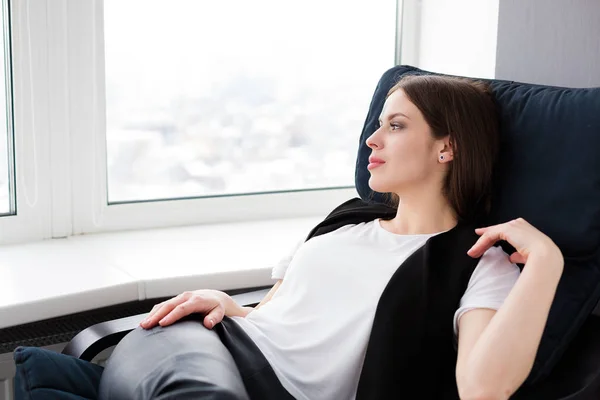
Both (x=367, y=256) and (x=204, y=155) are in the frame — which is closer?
(x=367, y=256)

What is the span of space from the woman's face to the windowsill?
51cm

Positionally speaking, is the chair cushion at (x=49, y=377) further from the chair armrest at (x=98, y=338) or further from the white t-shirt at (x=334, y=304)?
the white t-shirt at (x=334, y=304)

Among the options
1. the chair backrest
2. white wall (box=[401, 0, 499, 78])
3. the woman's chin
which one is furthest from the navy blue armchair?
white wall (box=[401, 0, 499, 78])

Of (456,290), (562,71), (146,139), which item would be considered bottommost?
(456,290)

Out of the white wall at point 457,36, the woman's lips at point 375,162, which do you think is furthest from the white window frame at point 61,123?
the white wall at point 457,36

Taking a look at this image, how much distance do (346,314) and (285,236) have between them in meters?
0.85

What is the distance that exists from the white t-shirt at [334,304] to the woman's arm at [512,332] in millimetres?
64

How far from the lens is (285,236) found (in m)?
2.37

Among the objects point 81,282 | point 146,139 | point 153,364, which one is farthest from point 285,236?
point 153,364

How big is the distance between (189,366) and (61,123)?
3.71ft

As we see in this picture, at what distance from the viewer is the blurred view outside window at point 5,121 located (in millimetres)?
2107

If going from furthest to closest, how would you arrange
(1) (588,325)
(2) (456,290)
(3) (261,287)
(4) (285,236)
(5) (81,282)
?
(4) (285,236)
(3) (261,287)
(5) (81,282)
(1) (588,325)
(2) (456,290)

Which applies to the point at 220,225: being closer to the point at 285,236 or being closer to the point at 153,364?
the point at 285,236

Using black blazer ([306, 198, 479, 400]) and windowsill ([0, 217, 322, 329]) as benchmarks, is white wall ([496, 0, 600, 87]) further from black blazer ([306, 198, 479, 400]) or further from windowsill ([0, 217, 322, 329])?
windowsill ([0, 217, 322, 329])
